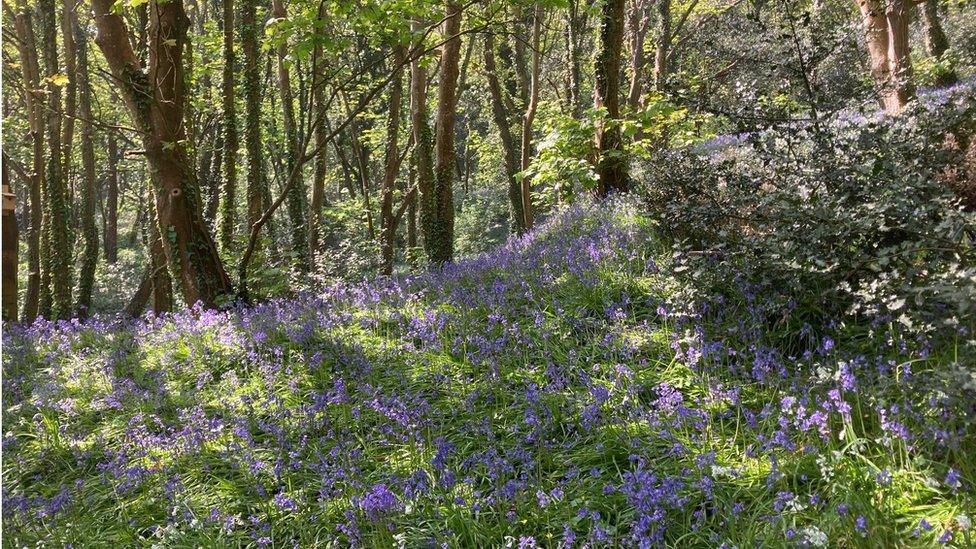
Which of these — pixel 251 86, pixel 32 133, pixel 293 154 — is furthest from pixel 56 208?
pixel 251 86

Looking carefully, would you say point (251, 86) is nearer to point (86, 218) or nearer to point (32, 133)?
point (32, 133)

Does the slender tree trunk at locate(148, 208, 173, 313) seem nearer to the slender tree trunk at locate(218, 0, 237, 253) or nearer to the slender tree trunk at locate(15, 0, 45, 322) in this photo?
the slender tree trunk at locate(218, 0, 237, 253)

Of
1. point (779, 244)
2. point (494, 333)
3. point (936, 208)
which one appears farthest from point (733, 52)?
point (494, 333)

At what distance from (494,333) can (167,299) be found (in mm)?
8863

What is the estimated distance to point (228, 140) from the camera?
12289 mm

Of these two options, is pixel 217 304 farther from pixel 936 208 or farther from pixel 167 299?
pixel 936 208

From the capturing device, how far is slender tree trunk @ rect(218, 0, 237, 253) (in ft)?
38.8

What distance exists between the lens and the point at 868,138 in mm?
4336

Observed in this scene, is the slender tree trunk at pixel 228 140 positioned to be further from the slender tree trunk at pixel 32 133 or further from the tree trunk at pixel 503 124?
the tree trunk at pixel 503 124

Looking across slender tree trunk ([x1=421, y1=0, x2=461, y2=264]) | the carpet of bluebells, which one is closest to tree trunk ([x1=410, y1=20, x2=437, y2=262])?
slender tree trunk ([x1=421, y1=0, x2=461, y2=264])

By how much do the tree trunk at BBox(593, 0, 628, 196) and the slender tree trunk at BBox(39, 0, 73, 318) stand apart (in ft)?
38.1

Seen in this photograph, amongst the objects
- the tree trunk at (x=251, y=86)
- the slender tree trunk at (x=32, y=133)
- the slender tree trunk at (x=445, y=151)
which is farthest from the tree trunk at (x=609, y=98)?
the slender tree trunk at (x=32, y=133)

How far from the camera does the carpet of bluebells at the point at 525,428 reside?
111 inches

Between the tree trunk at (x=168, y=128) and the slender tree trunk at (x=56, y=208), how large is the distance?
681cm
